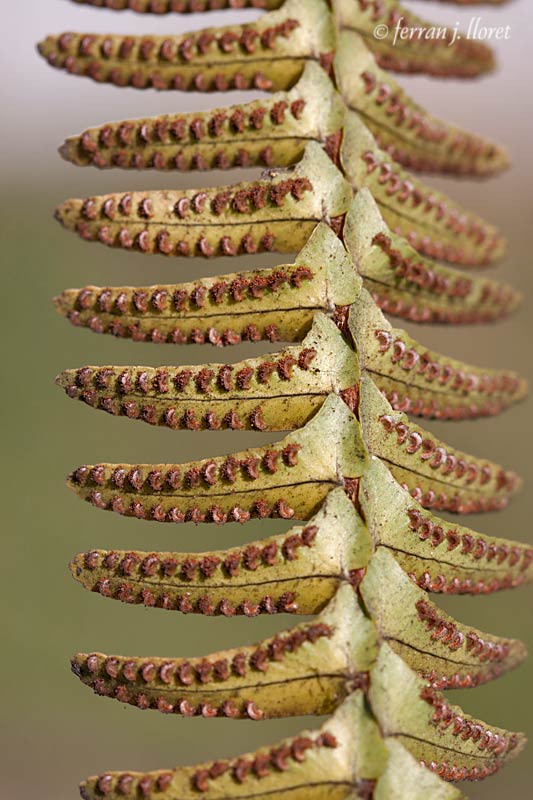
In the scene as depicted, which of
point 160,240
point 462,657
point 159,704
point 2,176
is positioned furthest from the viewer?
point 2,176

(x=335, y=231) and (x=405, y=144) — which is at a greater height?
(x=405, y=144)

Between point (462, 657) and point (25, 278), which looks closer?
point (462, 657)

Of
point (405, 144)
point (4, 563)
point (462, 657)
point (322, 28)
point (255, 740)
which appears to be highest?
point (322, 28)

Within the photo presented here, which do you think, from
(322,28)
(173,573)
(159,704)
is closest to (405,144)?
(322,28)

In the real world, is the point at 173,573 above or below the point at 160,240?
below

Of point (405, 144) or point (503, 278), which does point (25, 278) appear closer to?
point (503, 278)

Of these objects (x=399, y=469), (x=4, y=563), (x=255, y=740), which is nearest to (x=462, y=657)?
(x=399, y=469)

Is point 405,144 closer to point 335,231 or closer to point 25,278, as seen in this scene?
point 335,231

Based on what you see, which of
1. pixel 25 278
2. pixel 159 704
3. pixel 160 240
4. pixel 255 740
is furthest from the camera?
pixel 25 278

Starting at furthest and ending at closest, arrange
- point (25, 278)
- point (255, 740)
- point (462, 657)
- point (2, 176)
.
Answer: point (2, 176) < point (25, 278) < point (255, 740) < point (462, 657)
